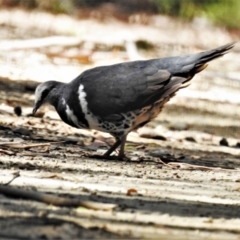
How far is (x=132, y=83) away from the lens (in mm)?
5871

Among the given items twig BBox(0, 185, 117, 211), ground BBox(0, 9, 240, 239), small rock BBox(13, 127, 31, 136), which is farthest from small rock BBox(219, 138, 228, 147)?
twig BBox(0, 185, 117, 211)

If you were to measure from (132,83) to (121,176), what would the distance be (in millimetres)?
1191

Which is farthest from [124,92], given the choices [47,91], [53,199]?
[53,199]

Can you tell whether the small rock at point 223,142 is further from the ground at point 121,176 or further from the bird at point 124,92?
the bird at point 124,92

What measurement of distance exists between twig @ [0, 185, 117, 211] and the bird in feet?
6.84

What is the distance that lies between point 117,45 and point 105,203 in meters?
12.7

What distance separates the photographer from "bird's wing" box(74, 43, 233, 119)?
584 cm

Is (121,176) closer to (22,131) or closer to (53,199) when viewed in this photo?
(53,199)

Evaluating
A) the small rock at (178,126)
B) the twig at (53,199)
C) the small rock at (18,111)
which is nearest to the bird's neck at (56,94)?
the small rock at (18,111)

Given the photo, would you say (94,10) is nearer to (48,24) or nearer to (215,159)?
(48,24)

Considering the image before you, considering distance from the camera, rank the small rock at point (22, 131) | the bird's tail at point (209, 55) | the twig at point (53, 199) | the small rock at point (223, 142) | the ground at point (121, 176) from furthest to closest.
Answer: the small rock at point (223, 142)
the small rock at point (22, 131)
the bird's tail at point (209, 55)
the twig at point (53, 199)
the ground at point (121, 176)

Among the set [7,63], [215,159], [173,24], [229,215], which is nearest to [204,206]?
[229,215]

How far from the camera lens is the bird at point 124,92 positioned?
585 centimetres

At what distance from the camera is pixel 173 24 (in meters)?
25.3
